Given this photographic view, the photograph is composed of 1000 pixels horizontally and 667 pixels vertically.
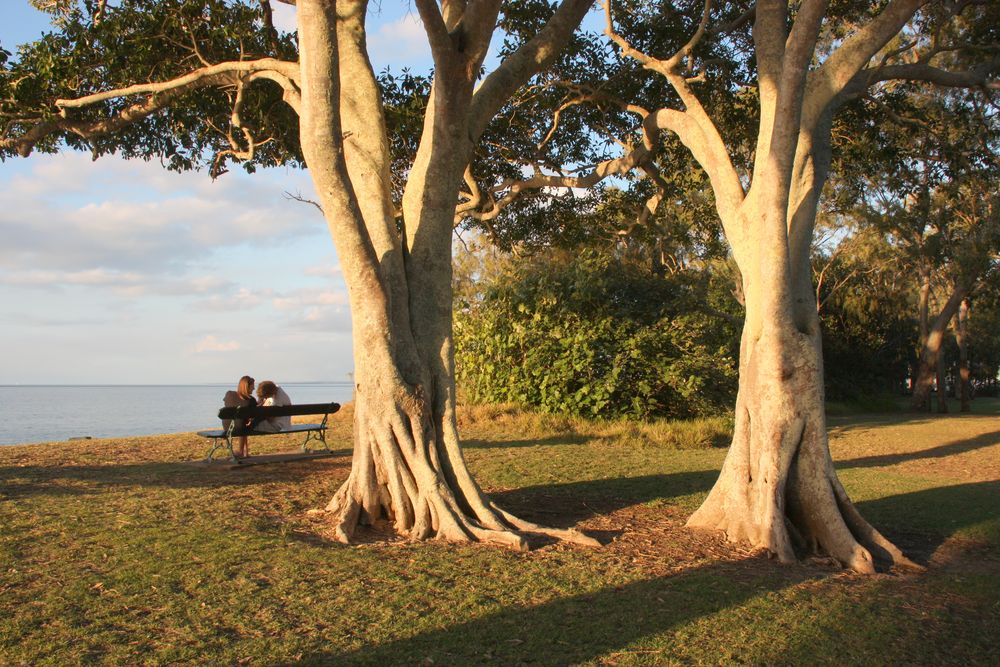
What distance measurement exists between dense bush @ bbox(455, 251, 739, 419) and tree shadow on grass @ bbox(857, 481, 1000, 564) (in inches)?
266

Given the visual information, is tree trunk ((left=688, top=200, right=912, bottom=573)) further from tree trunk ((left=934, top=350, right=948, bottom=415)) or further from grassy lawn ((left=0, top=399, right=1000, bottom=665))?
tree trunk ((left=934, top=350, right=948, bottom=415))

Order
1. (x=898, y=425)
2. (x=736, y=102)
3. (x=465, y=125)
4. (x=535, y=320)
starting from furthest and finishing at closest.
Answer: (x=898, y=425), (x=535, y=320), (x=736, y=102), (x=465, y=125)

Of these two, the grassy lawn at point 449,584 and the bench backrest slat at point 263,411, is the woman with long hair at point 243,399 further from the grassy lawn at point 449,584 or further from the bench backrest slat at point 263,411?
the grassy lawn at point 449,584

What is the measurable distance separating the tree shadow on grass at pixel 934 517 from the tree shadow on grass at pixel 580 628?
7.56 feet

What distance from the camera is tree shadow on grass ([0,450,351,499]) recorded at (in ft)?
27.6

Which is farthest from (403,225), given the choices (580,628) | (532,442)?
(532,442)

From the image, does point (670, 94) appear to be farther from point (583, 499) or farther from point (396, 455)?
point (396, 455)

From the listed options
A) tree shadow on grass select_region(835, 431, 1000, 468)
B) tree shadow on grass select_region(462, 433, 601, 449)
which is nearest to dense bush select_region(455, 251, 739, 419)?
tree shadow on grass select_region(462, 433, 601, 449)

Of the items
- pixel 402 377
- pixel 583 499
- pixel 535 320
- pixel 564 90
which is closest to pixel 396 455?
pixel 402 377

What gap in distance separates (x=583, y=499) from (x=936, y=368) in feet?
78.1

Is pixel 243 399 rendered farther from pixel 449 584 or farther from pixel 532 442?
pixel 449 584

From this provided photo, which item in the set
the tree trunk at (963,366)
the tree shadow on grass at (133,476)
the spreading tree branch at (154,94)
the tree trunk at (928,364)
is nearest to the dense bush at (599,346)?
the tree shadow on grass at (133,476)

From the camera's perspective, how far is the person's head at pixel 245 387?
1117cm

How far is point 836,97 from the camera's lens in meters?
7.63
